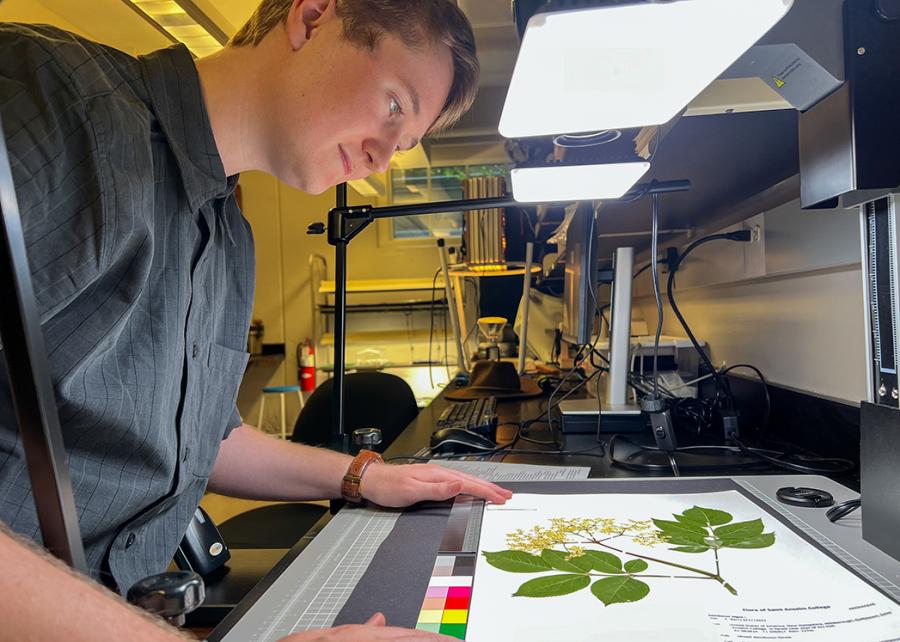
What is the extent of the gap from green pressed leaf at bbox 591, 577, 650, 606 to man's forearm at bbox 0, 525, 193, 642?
1.18 feet

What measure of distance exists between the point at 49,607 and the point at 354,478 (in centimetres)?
56

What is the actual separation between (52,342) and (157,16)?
4.05 ft

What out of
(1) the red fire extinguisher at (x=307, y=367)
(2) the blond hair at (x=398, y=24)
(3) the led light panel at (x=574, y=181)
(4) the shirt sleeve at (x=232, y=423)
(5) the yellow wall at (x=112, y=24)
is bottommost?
(1) the red fire extinguisher at (x=307, y=367)

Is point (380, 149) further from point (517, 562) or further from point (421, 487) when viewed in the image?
point (517, 562)

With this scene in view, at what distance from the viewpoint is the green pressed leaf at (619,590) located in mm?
527

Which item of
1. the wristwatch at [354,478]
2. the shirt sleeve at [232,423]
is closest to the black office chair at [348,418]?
the shirt sleeve at [232,423]

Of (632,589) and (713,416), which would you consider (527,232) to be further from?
Answer: (632,589)

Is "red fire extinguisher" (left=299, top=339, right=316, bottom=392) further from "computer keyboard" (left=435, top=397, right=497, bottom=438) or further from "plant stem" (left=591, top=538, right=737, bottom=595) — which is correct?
"plant stem" (left=591, top=538, right=737, bottom=595)

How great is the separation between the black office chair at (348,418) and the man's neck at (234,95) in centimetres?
98

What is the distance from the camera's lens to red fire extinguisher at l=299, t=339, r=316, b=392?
5.71 meters

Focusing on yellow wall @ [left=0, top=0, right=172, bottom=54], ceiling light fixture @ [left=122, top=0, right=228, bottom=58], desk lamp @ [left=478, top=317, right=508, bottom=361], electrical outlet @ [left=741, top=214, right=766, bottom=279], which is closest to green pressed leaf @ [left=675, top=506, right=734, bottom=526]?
electrical outlet @ [left=741, top=214, right=766, bottom=279]

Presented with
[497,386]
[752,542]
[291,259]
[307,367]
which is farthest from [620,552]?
[291,259]

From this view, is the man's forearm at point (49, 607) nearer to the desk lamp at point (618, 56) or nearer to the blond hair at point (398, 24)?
the desk lamp at point (618, 56)

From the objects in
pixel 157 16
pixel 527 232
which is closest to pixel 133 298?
pixel 157 16
